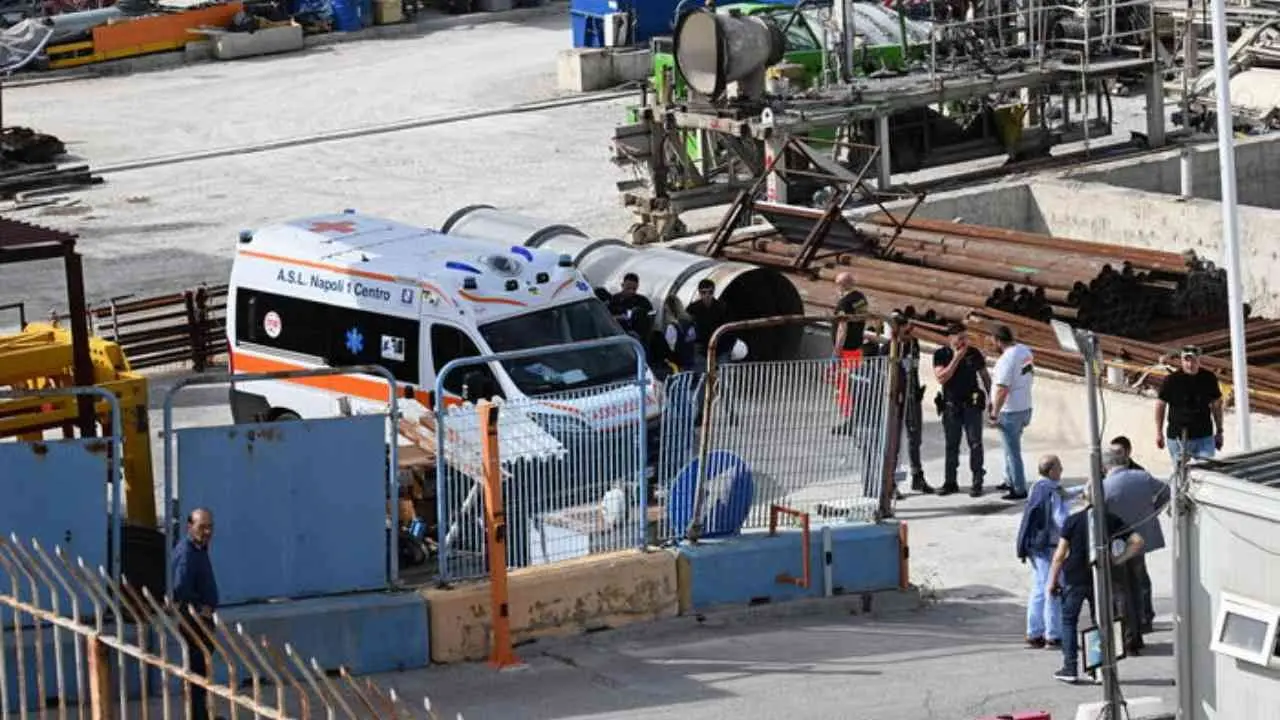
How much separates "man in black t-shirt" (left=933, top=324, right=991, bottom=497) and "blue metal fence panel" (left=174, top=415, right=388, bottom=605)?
5.36 m

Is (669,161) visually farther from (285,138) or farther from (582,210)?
(285,138)

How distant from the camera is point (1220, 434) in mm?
17422

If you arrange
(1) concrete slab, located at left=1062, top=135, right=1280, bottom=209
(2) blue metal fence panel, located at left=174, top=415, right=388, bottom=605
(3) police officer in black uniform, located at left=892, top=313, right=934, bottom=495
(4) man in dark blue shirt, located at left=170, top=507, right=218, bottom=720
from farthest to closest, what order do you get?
(1) concrete slab, located at left=1062, top=135, right=1280, bottom=209
(3) police officer in black uniform, located at left=892, top=313, right=934, bottom=495
(2) blue metal fence panel, located at left=174, top=415, right=388, bottom=605
(4) man in dark blue shirt, located at left=170, top=507, right=218, bottom=720

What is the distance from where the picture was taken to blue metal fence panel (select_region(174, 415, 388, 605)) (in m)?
14.1

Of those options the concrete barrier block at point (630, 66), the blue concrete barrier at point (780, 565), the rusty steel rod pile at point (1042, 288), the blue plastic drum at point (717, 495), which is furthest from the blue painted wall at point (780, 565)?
the concrete barrier block at point (630, 66)

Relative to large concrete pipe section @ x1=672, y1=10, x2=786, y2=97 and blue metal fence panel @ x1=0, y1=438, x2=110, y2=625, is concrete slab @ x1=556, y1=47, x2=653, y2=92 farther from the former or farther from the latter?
blue metal fence panel @ x1=0, y1=438, x2=110, y2=625

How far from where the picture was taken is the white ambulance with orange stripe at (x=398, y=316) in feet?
61.1

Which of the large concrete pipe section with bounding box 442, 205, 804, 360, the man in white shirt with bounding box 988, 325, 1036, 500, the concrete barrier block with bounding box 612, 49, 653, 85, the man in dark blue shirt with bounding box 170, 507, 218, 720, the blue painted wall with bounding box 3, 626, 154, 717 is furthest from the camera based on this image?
the concrete barrier block with bounding box 612, 49, 653, 85

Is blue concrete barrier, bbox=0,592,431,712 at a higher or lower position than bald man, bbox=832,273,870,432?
lower

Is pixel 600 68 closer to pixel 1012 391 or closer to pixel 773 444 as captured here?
pixel 1012 391

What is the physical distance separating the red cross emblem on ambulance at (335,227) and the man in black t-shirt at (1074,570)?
7.99 m

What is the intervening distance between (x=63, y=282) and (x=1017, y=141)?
40.9 ft

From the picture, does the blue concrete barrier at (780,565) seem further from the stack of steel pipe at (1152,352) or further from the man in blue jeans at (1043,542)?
the stack of steel pipe at (1152,352)

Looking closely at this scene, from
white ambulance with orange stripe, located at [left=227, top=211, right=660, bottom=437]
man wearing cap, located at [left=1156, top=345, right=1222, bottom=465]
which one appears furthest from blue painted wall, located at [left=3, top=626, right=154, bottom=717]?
man wearing cap, located at [left=1156, top=345, right=1222, bottom=465]
